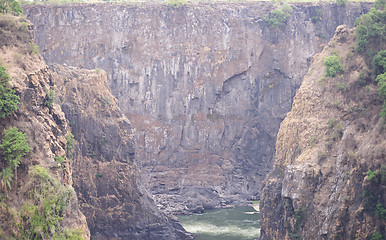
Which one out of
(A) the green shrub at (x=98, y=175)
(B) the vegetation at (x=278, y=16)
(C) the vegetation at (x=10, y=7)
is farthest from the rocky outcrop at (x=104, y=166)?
(B) the vegetation at (x=278, y=16)

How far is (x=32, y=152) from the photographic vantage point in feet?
83.2

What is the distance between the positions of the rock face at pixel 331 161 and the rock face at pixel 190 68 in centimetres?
2509

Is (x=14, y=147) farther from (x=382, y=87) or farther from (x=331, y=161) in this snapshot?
(x=382, y=87)

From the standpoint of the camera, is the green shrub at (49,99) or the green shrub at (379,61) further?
the green shrub at (379,61)

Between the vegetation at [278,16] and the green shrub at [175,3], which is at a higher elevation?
the green shrub at [175,3]

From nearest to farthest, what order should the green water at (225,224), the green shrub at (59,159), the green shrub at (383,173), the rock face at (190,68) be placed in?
the green shrub at (59,159)
the green shrub at (383,173)
the green water at (225,224)
the rock face at (190,68)

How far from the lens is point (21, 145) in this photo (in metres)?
24.4

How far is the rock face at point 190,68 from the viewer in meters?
63.1

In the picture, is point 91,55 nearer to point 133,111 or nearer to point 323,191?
point 133,111

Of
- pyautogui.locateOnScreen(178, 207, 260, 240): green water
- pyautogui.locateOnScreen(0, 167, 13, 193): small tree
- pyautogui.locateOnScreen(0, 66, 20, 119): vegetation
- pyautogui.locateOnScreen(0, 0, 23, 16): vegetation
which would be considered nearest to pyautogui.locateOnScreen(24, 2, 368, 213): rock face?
pyautogui.locateOnScreen(178, 207, 260, 240): green water

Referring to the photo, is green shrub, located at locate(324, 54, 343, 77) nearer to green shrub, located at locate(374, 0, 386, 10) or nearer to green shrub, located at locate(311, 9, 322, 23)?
green shrub, located at locate(374, 0, 386, 10)

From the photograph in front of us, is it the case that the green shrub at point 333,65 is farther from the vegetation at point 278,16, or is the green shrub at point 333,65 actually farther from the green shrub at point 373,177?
the vegetation at point 278,16

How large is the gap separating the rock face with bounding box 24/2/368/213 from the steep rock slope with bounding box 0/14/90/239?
33.6 m

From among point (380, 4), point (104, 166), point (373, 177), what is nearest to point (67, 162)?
point (104, 166)
